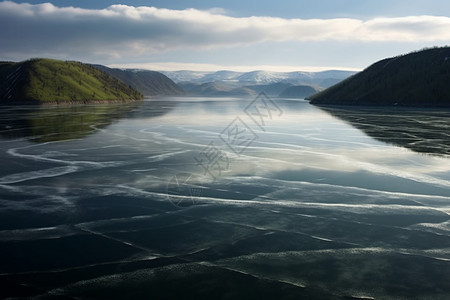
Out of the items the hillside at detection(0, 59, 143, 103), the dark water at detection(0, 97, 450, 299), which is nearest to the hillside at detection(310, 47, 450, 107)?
the dark water at detection(0, 97, 450, 299)

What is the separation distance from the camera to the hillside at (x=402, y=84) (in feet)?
352

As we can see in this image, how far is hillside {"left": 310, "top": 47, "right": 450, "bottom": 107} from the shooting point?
352 ft

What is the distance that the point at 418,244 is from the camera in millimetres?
11586

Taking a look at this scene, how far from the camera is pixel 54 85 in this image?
497 ft

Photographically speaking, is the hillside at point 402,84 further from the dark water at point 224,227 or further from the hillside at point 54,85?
the hillside at point 54,85

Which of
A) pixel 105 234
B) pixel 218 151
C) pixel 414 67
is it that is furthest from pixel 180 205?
pixel 414 67

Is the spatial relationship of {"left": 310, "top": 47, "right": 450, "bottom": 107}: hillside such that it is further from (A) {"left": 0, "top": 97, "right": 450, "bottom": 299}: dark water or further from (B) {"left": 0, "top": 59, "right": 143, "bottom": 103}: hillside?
(B) {"left": 0, "top": 59, "right": 143, "bottom": 103}: hillside

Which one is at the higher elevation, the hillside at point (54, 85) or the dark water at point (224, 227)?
the hillside at point (54, 85)

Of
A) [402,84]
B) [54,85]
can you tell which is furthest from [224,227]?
[54,85]

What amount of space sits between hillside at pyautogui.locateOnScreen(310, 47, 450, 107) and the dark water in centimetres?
9197

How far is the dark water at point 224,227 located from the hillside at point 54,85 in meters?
124

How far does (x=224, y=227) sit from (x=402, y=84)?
125026mm

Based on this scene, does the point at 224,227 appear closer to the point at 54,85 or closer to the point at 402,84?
the point at 402,84

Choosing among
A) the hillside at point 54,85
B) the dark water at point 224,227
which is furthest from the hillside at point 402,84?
the hillside at point 54,85
